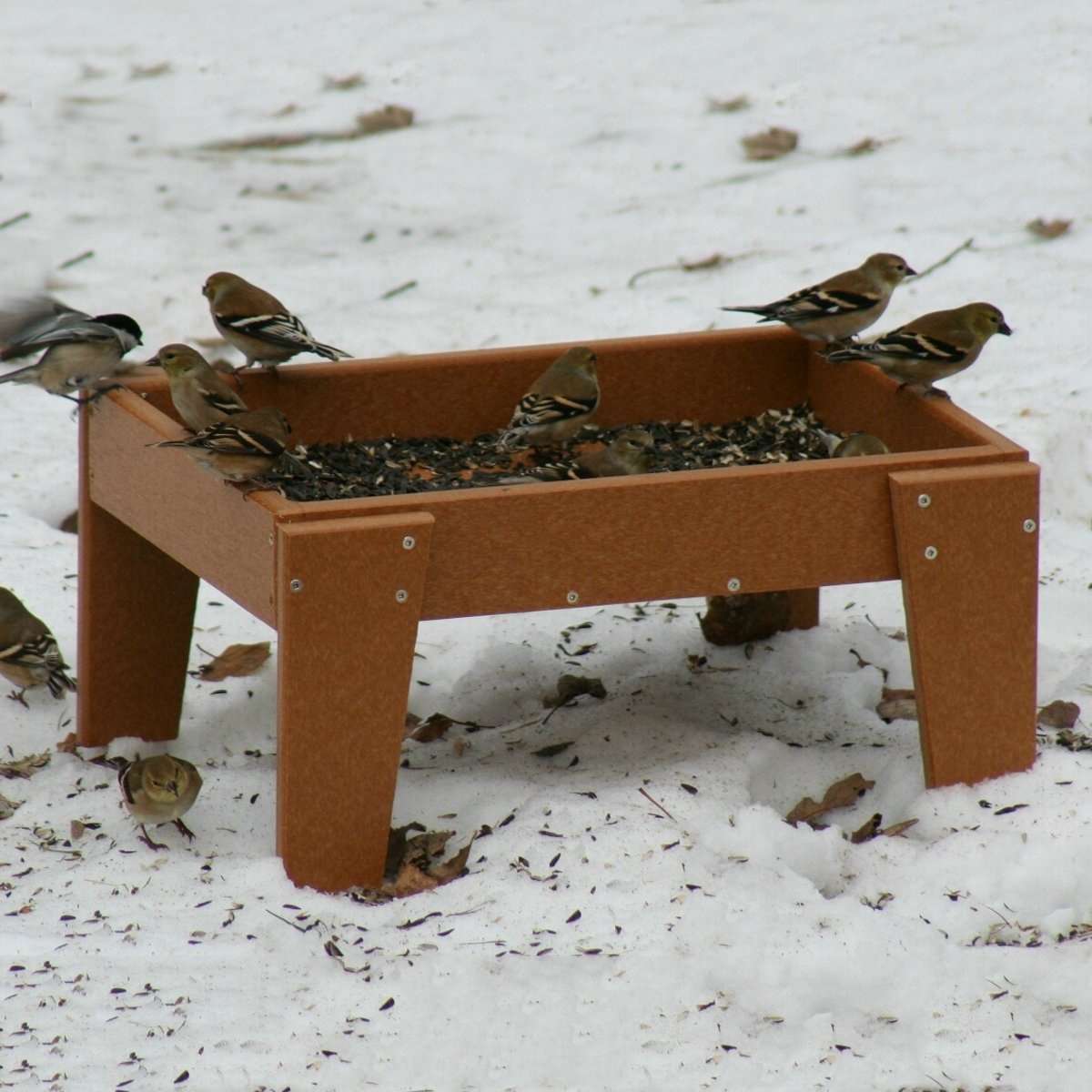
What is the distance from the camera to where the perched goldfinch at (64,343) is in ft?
16.5

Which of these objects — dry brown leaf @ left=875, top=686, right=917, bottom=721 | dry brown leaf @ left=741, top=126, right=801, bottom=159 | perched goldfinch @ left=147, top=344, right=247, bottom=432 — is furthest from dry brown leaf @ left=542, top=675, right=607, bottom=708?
dry brown leaf @ left=741, top=126, right=801, bottom=159

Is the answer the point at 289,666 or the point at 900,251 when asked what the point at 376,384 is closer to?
the point at 289,666

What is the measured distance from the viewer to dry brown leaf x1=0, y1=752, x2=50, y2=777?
499 centimetres

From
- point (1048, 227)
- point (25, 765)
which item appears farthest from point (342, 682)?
point (1048, 227)

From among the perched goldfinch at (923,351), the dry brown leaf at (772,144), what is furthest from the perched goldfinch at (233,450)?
the dry brown leaf at (772,144)

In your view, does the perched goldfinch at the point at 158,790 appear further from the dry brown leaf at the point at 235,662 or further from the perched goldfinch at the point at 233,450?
the dry brown leaf at the point at 235,662

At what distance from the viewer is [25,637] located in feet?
17.3

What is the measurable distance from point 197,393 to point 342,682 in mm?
996

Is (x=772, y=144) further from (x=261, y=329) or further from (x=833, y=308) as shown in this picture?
(x=261, y=329)

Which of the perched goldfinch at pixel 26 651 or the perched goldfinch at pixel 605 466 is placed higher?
the perched goldfinch at pixel 605 466

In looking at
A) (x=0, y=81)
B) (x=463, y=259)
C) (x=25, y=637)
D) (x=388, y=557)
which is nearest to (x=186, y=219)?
(x=463, y=259)

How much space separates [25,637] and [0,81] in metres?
6.40

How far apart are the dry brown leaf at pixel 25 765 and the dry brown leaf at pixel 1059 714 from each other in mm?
2807

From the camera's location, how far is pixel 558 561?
4.13 meters
